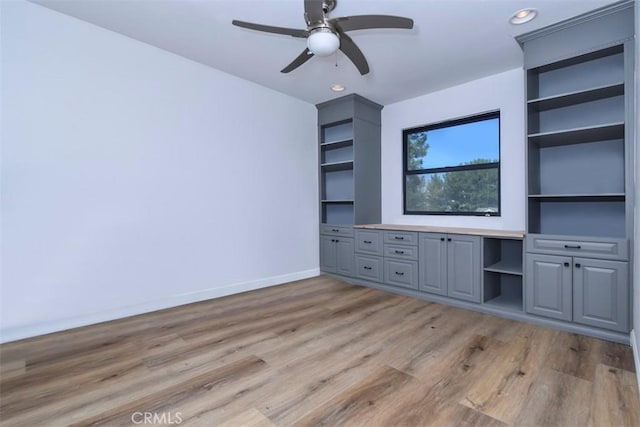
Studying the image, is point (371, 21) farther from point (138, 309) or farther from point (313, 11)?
point (138, 309)

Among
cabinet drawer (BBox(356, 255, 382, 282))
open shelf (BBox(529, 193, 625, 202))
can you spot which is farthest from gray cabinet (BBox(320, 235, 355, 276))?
open shelf (BBox(529, 193, 625, 202))

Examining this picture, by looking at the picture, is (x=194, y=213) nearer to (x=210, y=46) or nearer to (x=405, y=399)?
(x=210, y=46)

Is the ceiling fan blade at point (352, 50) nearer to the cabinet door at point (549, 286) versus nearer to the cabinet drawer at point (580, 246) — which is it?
the cabinet drawer at point (580, 246)

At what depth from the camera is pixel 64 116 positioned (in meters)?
2.54

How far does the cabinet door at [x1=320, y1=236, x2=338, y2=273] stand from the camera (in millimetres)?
4492

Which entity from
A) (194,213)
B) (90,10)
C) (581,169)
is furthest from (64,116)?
(581,169)

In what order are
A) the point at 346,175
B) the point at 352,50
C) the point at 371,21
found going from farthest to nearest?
the point at 346,175 < the point at 352,50 < the point at 371,21

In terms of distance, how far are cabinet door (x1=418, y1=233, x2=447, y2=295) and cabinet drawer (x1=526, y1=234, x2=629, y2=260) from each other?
0.83 m

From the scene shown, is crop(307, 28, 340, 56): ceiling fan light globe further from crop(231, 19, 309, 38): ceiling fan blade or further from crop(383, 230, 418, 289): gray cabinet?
crop(383, 230, 418, 289): gray cabinet

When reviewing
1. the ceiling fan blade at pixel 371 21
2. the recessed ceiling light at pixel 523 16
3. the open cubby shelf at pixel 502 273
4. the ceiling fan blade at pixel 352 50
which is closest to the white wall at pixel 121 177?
the ceiling fan blade at pixel 352 50

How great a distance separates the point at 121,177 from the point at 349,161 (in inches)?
109

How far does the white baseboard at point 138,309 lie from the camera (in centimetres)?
239

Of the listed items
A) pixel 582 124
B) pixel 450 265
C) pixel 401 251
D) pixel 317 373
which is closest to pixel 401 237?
pixel 401 251

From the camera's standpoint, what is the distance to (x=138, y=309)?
9.68 feet
